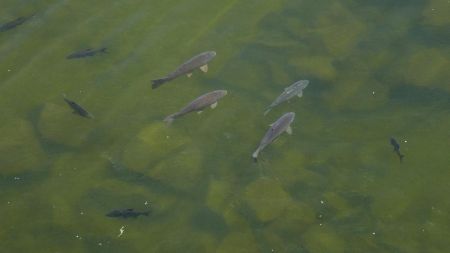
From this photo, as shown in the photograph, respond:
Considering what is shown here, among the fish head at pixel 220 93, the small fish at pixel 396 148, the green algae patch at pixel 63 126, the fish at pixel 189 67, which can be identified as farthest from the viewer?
the fish at pixel 189 67

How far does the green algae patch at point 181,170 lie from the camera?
24.0ft

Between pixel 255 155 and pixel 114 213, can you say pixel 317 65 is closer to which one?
pixel 255 155

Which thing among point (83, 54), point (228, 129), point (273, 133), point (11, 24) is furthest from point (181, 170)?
point (11, 24)

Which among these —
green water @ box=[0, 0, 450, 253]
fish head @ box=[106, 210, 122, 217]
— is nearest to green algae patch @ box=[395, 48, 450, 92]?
green water @ box=[0, 0, 450, 253]

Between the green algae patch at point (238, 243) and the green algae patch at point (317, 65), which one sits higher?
the green algae patch at point (317, 65)

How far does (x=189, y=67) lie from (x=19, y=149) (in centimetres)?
309

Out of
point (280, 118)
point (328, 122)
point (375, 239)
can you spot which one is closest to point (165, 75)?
point (280, 118)

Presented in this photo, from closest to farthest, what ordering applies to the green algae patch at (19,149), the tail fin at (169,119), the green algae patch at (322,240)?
the green algae patch at (322,240) < the green algae patch at (19,149) < the tail fin at (169,119)

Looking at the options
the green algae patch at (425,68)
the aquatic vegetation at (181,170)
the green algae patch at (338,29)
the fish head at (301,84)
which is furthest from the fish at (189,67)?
the green algae patch at (425,68)

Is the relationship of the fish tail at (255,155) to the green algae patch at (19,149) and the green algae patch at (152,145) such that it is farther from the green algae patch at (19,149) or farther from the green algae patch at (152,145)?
the green algae patch at (19,149)

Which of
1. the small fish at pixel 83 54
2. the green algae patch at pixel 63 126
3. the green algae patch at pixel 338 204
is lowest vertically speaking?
the green algae patch at pixel 338 204

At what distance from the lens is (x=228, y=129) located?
7.98 metres

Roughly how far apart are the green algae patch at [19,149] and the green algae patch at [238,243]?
3.18 m

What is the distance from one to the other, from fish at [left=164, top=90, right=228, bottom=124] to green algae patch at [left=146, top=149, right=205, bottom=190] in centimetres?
67
